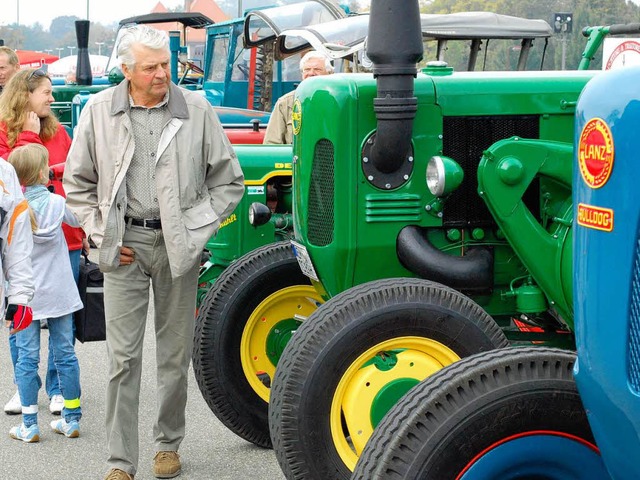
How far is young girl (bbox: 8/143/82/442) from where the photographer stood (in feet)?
17.3

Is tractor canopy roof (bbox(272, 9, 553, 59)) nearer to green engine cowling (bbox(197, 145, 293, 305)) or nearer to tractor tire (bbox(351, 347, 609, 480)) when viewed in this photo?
green engine cowling (bbox(197, 145, 293, 305))

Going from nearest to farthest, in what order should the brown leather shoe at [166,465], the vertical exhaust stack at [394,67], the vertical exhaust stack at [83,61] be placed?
1. the vertical exhaust stack at [394,67]
2. the brown leather shoe at [166,465]
3. the vertical exhaust stack at [83,61]

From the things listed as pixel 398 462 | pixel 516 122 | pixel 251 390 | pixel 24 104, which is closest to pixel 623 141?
pixel 398 462

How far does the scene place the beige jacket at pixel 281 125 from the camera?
717 centimetres

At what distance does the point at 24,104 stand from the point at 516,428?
4053 mm

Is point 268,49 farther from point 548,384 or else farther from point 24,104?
point 548,384

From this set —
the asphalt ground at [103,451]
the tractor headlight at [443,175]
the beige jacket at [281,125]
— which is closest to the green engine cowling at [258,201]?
the beige jacket at [281,125]

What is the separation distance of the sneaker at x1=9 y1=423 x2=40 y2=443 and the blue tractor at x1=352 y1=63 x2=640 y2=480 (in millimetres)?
2767

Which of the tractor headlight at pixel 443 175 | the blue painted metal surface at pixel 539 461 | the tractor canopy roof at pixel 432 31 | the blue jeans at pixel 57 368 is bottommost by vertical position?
the blue jeans at pixel 57 368

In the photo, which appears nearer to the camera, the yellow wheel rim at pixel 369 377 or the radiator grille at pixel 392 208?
the yellow wheel rim at pixel 369 377

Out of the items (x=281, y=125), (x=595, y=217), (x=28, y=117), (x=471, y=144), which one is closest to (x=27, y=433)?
(x=28, y=117)

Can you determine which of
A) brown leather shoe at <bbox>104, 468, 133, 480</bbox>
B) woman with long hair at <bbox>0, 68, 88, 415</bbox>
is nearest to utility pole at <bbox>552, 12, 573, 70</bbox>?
woman with long hair at <bbox>0, 68, 88, 415</bbox>

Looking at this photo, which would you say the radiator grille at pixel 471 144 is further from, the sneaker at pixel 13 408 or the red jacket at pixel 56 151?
the sneaker at pixel 13 408

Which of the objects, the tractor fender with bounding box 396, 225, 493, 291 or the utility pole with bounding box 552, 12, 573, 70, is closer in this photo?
the tractor fender with bounding box 396, 225, 493, 291
